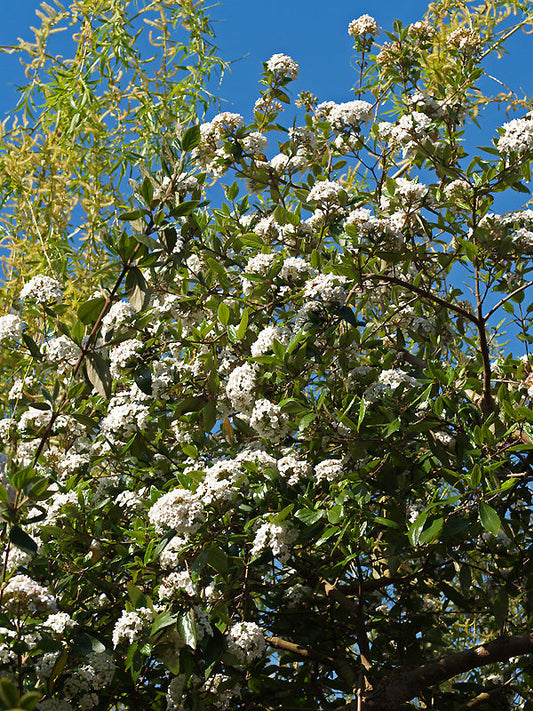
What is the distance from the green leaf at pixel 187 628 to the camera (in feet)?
6.94

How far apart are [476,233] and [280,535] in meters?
1.36

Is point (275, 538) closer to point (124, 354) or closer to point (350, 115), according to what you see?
point (124, 354)

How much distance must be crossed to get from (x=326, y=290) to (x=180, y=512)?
0.92 metres

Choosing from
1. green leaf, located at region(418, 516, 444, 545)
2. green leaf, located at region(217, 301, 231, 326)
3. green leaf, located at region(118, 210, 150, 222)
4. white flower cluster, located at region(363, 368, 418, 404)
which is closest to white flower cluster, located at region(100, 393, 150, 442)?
green leaf, located at region(217, 301, 231, 326)

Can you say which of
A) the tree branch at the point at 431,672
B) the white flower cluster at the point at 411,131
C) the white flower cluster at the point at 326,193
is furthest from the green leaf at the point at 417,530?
the white flower cluster at the point at 411,131

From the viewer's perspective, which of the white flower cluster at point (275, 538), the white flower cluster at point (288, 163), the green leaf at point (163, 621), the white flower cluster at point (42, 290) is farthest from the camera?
the white flower cluster at point (288, 163)

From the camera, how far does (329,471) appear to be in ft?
8.45

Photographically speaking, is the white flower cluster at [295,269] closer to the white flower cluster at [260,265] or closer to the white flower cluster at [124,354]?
the white flower cluster at [260,265]

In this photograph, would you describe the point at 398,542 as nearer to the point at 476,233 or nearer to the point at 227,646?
the point at 227,646

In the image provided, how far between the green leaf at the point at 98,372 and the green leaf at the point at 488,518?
3.66 ft

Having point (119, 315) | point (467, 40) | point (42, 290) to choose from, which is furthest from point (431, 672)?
point (467, 40)

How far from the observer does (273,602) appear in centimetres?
307

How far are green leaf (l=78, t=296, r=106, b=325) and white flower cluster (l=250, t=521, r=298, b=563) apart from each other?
0.85 meters

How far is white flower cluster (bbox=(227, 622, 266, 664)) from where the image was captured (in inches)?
93.9
